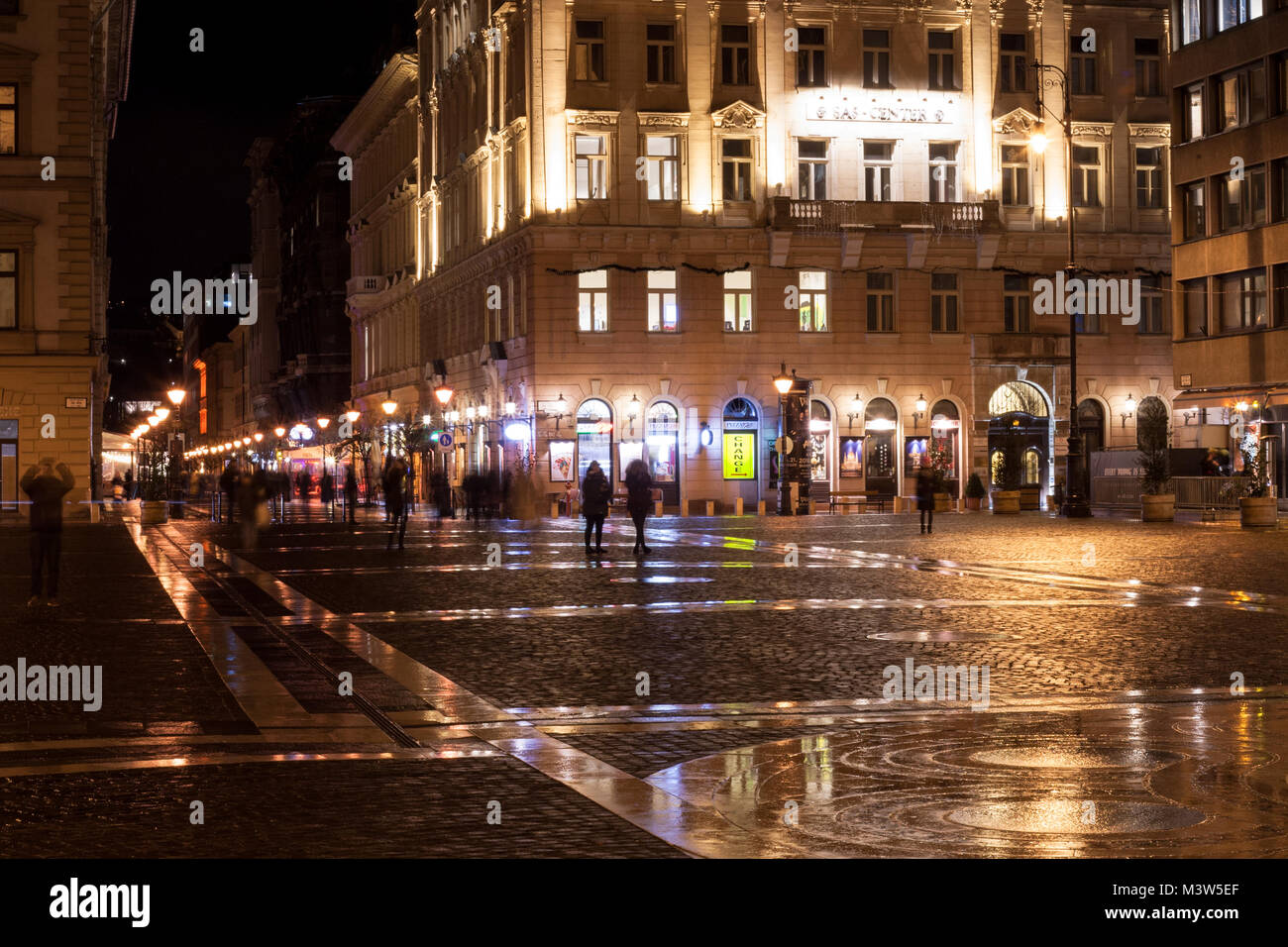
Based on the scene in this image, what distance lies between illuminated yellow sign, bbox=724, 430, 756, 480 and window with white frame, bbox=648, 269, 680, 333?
4.25m

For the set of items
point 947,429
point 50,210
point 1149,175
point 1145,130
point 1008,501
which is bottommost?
point 1008,501

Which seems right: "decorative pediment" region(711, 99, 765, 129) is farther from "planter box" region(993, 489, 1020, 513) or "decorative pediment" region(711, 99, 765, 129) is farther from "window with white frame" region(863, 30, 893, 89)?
"planter box" region(993, 489, 1020, 513)

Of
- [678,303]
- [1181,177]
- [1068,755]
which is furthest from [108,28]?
[1068,755]

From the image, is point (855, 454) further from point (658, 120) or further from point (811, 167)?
point (658, 120)

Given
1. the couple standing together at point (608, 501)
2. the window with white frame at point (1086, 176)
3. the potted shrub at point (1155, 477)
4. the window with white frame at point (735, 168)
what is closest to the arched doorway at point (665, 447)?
the window with white frame at point (735, 168)

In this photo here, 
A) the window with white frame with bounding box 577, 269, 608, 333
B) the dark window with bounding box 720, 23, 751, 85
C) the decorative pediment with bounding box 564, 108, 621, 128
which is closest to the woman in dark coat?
the window with white frame with bounding box 577, 269, 608, 333

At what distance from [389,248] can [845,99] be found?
108ft

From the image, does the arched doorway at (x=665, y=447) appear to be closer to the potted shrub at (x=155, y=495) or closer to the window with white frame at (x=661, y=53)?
the window with white frame at (x=661, y=53)

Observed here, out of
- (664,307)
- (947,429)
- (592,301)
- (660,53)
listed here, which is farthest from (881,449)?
(660,53)

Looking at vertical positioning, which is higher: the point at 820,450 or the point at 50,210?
the point at 50,210

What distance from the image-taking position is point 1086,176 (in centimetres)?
6588

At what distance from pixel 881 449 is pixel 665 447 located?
26.2 feet

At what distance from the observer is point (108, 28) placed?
78688 mm

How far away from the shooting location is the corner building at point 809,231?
6131 cm
